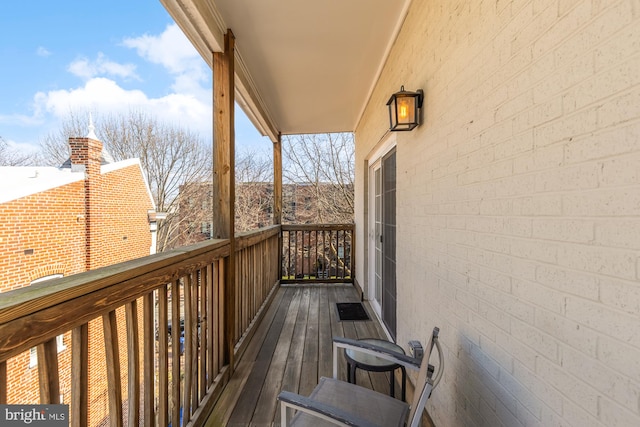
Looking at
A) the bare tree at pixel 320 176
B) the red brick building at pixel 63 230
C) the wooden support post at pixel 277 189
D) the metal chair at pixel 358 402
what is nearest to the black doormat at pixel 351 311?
the wooden support post at pixel 277 189

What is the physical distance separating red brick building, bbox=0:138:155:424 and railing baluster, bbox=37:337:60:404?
6cm

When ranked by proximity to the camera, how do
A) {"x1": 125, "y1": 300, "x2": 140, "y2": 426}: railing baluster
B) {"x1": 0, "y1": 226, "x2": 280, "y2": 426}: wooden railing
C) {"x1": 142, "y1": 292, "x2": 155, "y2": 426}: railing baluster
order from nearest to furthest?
{"x1": 0, "y1": 226, "x2": 280, "y2": 426}: wooden railing → {"x1": 125, "y1": 300, "x2": 140, "y2": 426}: railing baluster → {"x1": 142, "y1": 292, "x2": 155, "y2": 426}: railing baluster

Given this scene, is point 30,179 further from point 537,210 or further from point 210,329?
point 537,210

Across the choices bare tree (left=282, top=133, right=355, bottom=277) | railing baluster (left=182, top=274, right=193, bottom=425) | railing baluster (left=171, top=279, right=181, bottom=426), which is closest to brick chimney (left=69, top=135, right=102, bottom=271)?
railing baluster (left=171, top=279, right=181, bottom=426)

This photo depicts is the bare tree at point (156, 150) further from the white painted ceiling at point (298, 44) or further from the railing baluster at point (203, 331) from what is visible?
the white painted ceiling at point (298, 44)

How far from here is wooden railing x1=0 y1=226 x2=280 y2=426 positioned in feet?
2.60

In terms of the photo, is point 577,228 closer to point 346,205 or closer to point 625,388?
point 625,388

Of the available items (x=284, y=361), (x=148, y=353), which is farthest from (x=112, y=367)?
(x=284, y=361)

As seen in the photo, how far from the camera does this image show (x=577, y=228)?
754 mm

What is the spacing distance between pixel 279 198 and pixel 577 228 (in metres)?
4.64

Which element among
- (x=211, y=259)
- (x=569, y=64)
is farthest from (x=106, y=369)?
(x=569, y=64)

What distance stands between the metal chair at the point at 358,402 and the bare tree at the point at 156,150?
1.29m

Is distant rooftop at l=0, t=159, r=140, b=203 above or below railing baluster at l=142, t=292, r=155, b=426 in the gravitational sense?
above

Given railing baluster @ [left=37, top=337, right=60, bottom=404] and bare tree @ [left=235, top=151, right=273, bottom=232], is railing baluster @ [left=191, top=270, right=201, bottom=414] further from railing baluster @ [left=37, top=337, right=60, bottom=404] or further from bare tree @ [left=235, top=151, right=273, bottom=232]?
bare tree @ [left=235, top=151, right=273, bottom=232]
